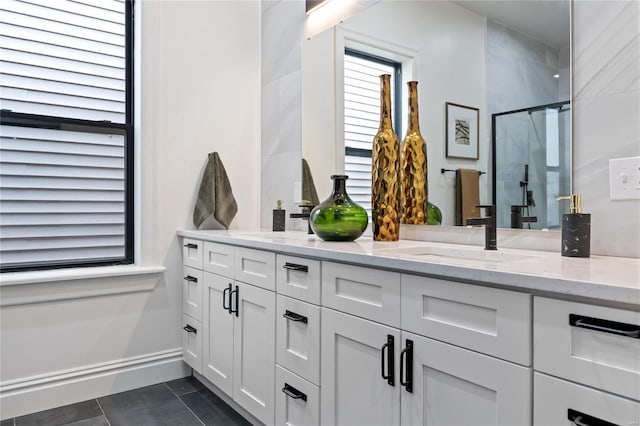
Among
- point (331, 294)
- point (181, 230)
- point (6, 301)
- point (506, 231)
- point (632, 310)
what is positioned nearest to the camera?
point (632, 310)

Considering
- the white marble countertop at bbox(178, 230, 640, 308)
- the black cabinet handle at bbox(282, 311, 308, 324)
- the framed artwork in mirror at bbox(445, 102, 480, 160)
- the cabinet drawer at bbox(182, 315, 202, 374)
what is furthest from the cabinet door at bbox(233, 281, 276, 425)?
the framed artwork in mirror at bbox(445, 102, 480, 160)

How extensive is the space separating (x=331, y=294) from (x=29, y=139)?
72.2 inches

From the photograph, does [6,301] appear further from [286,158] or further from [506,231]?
[506,231]

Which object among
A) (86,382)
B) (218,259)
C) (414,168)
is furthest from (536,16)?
(86,382)

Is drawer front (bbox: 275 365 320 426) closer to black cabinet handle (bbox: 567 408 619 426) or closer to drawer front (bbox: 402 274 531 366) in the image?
drawer front (bbox: 402 274 531 366)

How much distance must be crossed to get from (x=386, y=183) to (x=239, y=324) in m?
0.91

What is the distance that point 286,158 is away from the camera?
274 centimetres

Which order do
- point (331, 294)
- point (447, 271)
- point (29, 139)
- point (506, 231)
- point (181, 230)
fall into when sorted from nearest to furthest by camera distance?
point (447, 271) → point (331, 294) → point (506, 231) → point (29, 139) → point (181, 230)

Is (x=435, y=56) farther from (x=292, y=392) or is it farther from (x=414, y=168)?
(x=292, y=392)

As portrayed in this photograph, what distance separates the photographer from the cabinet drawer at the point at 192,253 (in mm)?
2402

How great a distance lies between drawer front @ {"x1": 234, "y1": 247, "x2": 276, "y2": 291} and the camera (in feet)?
5.85

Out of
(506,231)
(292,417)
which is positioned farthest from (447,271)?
(292,417)

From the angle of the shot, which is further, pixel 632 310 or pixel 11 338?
pixel 11 338

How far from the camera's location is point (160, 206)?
257cm
